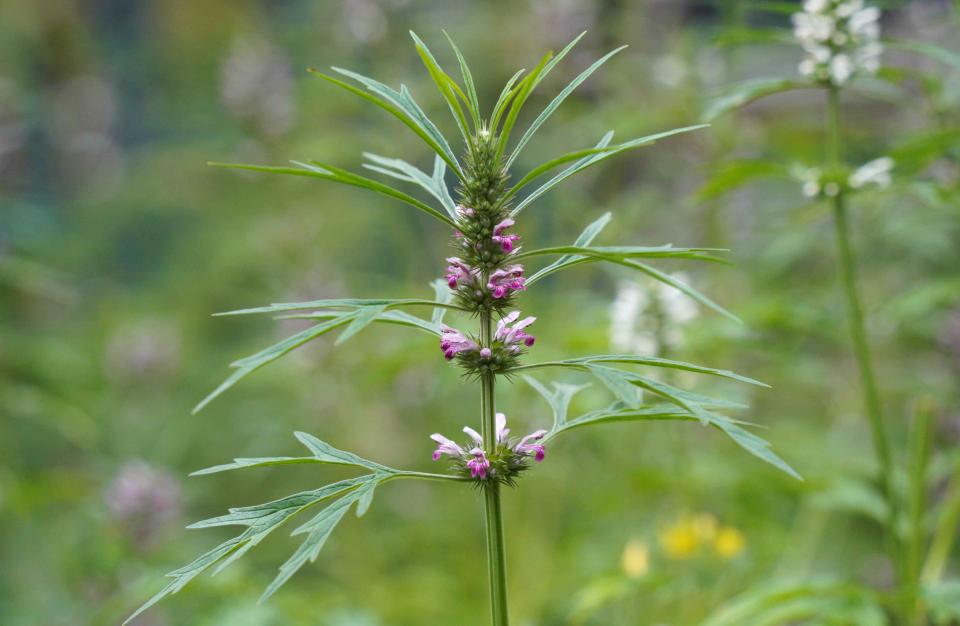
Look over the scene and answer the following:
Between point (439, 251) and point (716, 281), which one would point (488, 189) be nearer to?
point (716, 281)

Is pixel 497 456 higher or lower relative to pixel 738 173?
lower

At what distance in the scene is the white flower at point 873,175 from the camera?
1.41 metres

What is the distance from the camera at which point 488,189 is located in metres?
0.82

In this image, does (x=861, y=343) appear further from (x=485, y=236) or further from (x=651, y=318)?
(x=485, y=236)

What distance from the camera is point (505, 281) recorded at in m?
0.83

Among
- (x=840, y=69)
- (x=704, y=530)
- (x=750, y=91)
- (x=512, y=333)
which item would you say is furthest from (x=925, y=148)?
(x=704, y=530)

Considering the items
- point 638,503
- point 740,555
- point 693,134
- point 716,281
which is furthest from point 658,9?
point 740,555

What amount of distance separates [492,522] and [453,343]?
173 mm

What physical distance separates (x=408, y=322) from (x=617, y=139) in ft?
7.41

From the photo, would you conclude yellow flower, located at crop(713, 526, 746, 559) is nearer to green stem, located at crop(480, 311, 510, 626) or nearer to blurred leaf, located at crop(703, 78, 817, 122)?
blurred leaf, located at crop(703, 78, 817, 122)

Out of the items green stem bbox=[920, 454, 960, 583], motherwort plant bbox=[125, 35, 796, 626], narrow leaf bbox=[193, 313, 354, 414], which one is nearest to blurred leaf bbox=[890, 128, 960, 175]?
green stem bbox=[920, 454, 960, 583]

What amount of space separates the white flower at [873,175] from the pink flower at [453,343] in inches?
34.2

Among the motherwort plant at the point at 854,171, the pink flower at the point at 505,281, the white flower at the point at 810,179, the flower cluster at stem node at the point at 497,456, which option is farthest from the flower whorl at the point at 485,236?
the white flower at the point at 810,179

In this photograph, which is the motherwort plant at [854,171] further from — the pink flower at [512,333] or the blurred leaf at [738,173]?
the pink flower at [512,333]
